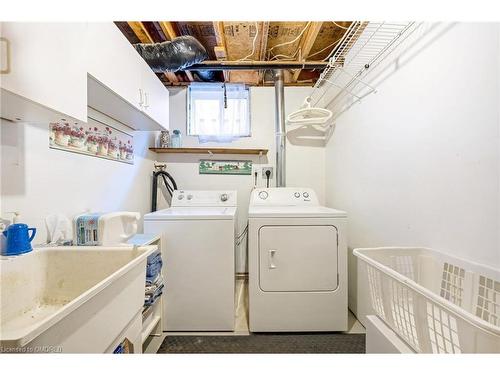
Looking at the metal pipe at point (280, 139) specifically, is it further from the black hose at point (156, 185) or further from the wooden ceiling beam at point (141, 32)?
the wooden ceiling beam at point (141, 32)

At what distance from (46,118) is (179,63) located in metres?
1.36

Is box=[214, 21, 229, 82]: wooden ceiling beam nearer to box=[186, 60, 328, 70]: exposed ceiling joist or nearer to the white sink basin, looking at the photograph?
box=[186, 60, 328, 70]: exposed ceiling joist

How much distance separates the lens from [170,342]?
68.2 inches

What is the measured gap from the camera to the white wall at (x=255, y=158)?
9.35 ft

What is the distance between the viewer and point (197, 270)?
1.82m

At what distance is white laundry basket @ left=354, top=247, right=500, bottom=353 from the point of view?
60 centimetres

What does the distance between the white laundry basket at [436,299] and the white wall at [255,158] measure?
5.85ft

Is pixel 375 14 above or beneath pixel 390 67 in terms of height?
beneath

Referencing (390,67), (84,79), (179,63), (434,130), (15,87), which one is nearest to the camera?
(15,87)

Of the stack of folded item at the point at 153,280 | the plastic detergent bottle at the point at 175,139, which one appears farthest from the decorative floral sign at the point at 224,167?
the stack of folded item at the point at 153,280

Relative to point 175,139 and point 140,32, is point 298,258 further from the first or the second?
point 140,32
